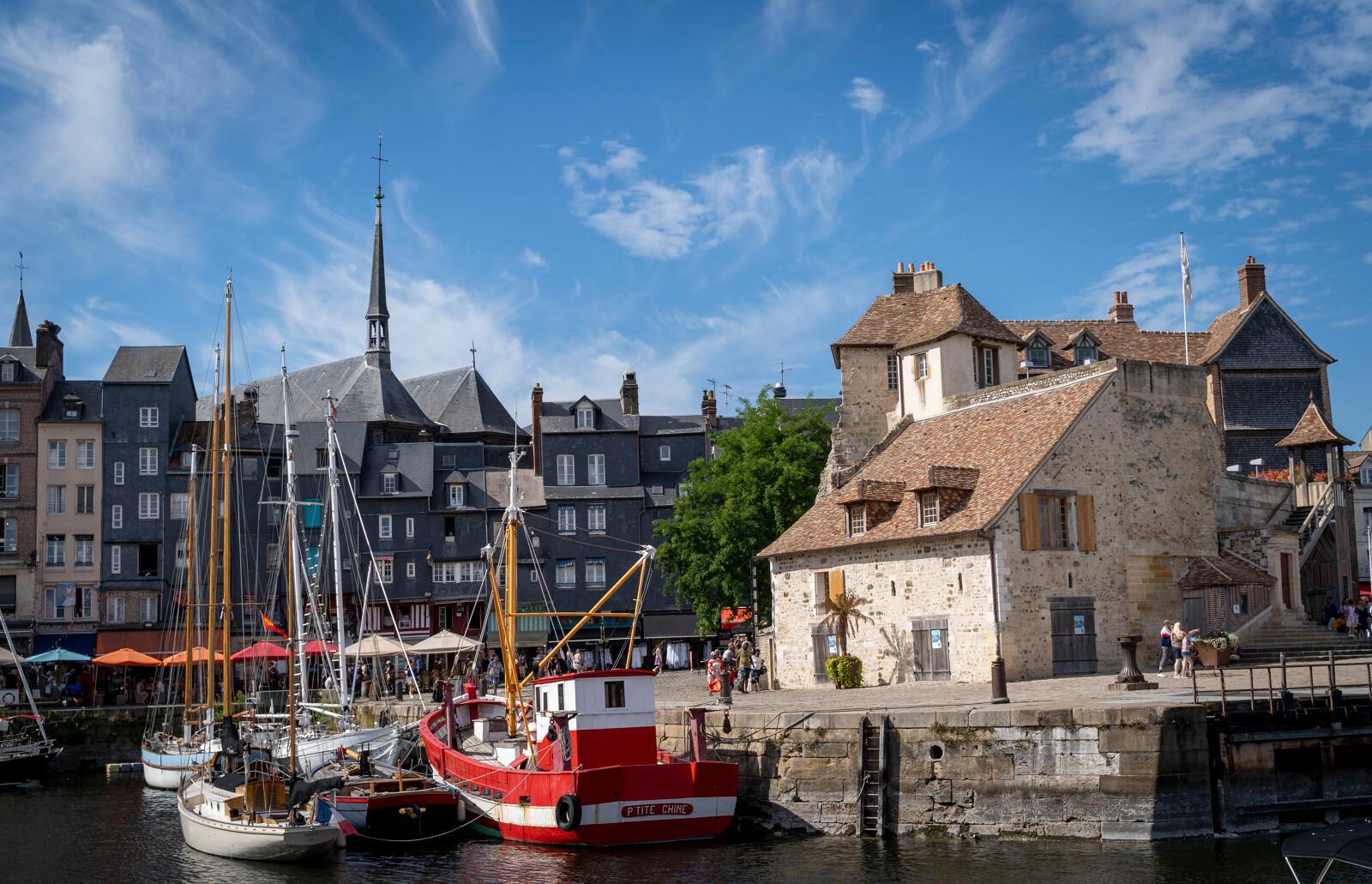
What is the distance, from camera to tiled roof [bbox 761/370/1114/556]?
Result: 106 ft

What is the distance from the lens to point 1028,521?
3161 cm

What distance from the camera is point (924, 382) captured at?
4241cm

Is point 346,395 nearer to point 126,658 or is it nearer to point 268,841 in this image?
point 126,658

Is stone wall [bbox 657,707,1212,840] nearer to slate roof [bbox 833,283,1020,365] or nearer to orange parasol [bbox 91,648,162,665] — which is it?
slate roof [bbox 833,283,1020,365]

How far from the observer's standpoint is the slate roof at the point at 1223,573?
32375 millimetres

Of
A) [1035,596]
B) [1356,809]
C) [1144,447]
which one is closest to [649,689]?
[1035,596]

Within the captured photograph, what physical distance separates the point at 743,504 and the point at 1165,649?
1886cm

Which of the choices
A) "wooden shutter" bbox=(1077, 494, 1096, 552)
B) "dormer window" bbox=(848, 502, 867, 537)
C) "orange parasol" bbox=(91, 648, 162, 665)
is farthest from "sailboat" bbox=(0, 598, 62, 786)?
"wooden shutter" bbox=(1077, 494, 1096, 552)

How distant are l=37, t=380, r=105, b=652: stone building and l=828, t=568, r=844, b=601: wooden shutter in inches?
1506

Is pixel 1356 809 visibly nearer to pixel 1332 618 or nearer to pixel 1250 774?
pixel 1250 774

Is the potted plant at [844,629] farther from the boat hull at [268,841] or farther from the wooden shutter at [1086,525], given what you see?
the boat hull at [268,841]

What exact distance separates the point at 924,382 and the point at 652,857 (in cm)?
2241

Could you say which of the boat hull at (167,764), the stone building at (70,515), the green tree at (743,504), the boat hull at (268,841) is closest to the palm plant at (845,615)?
the green tree at (743,504)

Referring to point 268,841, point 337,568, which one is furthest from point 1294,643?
point 337,568
